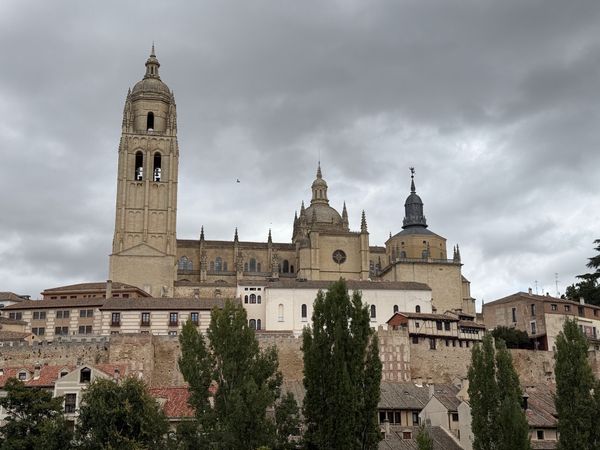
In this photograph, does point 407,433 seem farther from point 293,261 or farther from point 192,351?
point 293,261

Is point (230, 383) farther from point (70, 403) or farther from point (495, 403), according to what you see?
point (495, 403)

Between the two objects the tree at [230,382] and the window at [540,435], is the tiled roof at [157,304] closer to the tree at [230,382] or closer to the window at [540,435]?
the tree at [230,382]

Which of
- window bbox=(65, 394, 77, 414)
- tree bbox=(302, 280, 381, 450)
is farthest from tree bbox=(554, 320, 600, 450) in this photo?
window bbox=(65, 394, 77, 414)

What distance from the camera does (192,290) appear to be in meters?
88.4

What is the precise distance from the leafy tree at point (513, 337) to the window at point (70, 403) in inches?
1547

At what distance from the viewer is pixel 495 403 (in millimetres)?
43344

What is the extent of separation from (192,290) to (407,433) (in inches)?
1655

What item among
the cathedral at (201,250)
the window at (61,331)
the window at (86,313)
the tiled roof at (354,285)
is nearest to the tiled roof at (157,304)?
the window at (86,313)

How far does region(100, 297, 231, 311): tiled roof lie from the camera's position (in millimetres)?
70125

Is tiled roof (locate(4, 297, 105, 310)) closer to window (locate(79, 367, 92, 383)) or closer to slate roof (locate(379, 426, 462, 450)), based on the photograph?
window (locate(79, 367, 92, 383))

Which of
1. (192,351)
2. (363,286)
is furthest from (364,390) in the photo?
(363,286)

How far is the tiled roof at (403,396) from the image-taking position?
5378cm

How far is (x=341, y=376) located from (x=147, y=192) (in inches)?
2421

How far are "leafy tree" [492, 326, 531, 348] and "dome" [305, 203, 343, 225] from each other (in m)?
36.4
